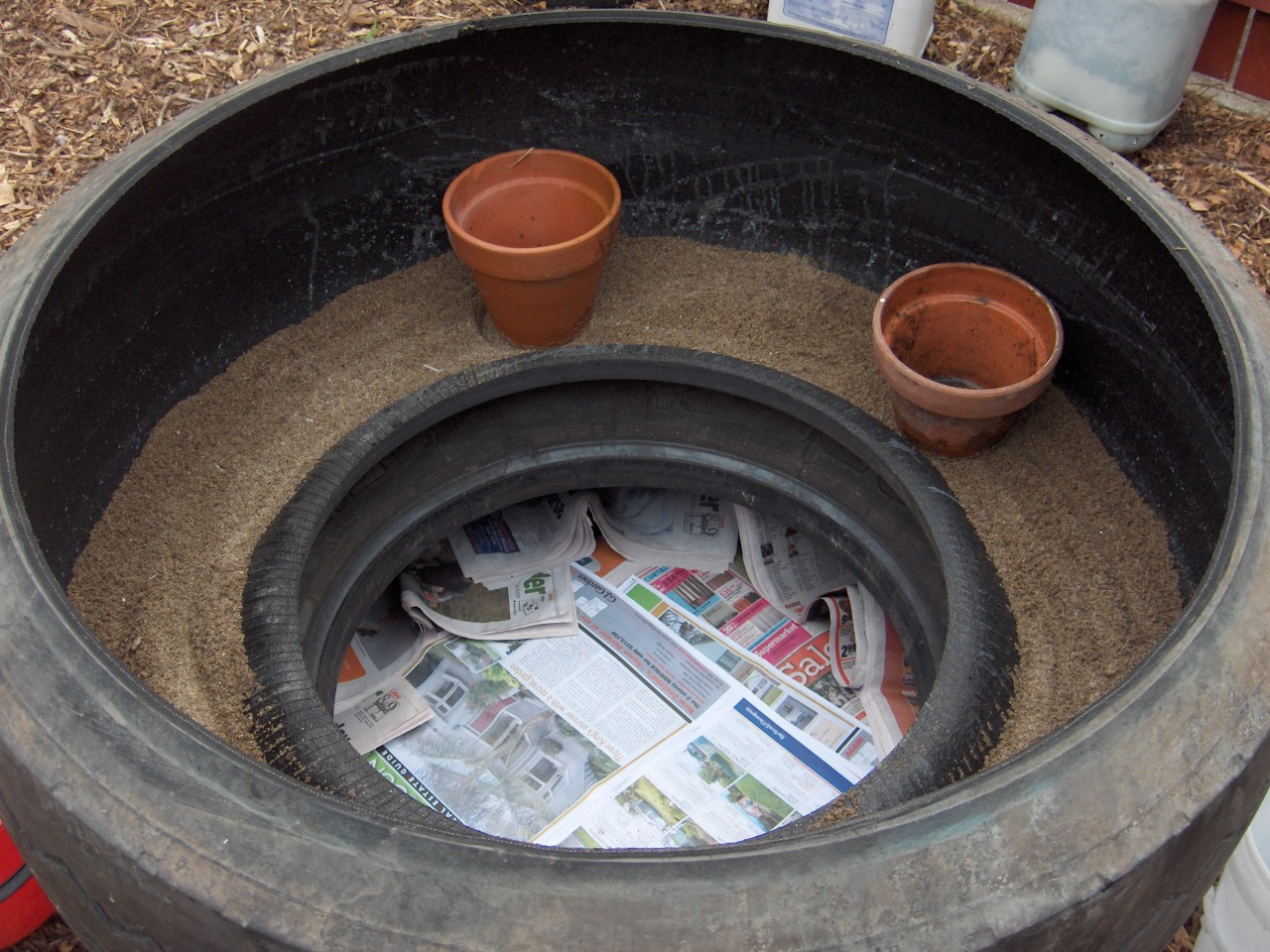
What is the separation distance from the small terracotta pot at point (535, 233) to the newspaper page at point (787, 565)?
567mm

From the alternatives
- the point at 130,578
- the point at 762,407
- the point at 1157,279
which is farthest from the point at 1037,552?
the point at 130,578

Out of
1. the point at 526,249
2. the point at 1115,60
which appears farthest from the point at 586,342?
the point at 1115,60

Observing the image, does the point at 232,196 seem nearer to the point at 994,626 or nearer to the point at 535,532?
the point at 535,532

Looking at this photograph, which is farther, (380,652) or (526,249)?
(380,652)

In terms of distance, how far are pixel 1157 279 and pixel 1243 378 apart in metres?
0.38

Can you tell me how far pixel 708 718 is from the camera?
174cm

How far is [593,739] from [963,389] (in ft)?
2.78

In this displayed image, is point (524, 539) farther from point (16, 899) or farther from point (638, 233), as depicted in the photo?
point (16, 899)

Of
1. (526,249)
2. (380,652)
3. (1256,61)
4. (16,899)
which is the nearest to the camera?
(16,899)

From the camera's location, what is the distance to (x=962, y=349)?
1.71m

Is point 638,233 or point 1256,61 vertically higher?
point 1256,61

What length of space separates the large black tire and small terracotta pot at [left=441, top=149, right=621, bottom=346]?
0.11 metres

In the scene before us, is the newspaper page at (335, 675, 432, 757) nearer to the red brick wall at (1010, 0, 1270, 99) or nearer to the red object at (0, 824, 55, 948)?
the red object at (0, 824, 55, 948)

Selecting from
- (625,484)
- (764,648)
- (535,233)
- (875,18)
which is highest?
(875,18)
